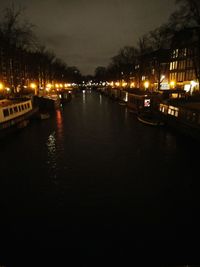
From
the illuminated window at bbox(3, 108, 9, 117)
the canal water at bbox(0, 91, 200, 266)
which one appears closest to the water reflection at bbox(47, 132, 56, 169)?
the canal water at bbox(0, 91, 200, 266)

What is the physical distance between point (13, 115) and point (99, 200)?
25293mm

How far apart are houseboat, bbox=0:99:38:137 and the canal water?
10.1ft

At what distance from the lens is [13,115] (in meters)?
36.4

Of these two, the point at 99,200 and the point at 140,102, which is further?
the point at 140,102

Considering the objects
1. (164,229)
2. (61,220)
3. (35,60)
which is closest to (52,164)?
(61,220)

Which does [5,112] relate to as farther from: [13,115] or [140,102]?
[140,102]

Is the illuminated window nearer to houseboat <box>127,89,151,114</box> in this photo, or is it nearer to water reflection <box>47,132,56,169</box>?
water reflection <box>47,132,56,169</box>

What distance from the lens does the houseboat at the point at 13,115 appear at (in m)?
32.1

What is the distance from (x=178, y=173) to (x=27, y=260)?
14.5 m

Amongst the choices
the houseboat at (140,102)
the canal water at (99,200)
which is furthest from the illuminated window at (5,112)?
the houseboat at (140,102)

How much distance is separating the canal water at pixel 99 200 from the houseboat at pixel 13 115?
3.07m

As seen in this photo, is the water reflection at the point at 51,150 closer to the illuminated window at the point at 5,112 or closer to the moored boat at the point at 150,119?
the illuminated window at the point at 5,112

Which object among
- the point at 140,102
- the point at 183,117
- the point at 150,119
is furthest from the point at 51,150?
the point at 140,102

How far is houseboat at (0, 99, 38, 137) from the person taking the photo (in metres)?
Answer: 32.1
